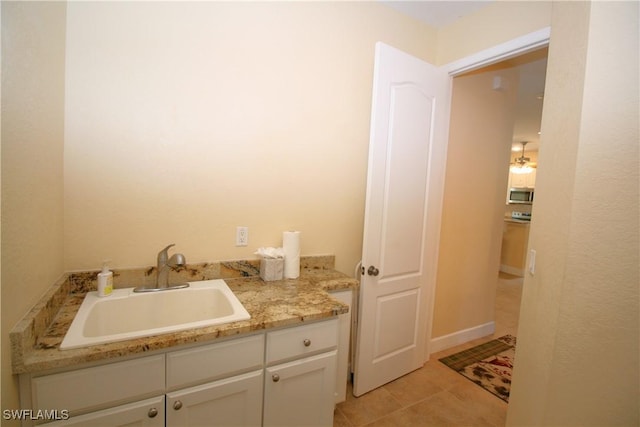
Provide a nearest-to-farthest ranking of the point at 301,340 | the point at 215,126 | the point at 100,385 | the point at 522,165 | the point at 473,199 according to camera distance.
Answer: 1. the point at 100,385
2. the point at 301,340
3. the point at 215,126
4. the point at 473,199
5. the point at 522,165

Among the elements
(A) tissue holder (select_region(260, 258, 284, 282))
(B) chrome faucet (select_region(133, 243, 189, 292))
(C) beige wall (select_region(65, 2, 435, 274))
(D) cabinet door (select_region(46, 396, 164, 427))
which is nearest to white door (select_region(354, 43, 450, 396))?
(C) beige wall (select_region(65, 2, 435, 274))

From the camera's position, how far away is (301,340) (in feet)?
4.25

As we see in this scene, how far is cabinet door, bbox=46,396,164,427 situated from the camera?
0.93 meters

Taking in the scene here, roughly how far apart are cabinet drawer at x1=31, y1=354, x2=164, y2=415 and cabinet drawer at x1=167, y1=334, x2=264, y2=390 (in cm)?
5

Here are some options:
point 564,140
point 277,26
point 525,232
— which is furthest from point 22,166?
point 525,232

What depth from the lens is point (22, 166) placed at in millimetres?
913

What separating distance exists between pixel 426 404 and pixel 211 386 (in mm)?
1521

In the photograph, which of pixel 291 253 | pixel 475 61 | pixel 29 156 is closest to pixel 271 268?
pixel 291 253

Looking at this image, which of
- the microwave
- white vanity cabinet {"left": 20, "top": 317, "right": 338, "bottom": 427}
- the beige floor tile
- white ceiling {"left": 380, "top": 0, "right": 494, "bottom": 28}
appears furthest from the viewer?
the microwave

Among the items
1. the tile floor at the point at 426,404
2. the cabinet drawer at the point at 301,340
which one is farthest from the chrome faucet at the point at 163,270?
the tile floor at the point at 426,404

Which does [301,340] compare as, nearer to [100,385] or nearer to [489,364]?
[100,385]

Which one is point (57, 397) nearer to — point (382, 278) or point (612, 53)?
point (382, 278)

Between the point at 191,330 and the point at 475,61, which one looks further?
the point at 475,61

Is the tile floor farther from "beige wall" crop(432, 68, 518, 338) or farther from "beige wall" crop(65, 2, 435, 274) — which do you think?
"beige wall" crop(65, 2, 435, 274)
